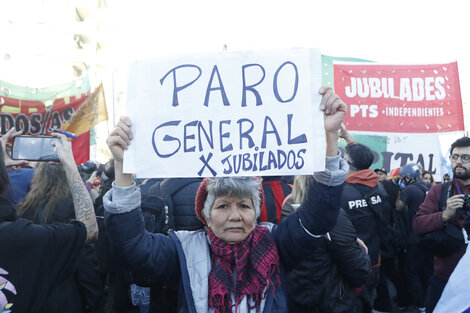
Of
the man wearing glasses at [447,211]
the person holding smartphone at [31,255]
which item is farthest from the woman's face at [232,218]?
the man wearing glasses at [447,211]

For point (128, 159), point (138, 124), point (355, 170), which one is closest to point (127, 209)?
point (128, 159)

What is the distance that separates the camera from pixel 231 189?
1.96 meters

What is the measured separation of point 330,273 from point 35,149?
2043 mm

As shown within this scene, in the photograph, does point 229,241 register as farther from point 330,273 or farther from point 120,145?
point 330,273

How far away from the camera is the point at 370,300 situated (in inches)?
142

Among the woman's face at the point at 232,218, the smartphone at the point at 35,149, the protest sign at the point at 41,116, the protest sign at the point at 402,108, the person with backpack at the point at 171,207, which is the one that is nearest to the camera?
the woman's face at the point at 232,218

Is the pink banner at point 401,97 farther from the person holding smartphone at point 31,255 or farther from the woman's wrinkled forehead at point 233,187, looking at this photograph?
the person holding smartphone at point 31,255

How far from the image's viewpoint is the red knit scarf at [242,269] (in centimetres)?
179

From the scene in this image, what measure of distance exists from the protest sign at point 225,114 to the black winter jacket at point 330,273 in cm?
118

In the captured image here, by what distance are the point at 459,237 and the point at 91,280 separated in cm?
287

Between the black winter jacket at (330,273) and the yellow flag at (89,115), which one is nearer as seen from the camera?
the black winter jacket at (330,273)

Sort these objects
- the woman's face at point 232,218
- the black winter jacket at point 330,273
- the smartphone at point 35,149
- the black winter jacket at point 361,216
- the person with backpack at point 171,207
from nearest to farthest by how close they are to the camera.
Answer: the woman's face at point 232,218 → the smartphone at point 35,149 → the black winter jacket at point 330,273 → the person with backpack at point 171,207 → the black winter jacket at point 361,216

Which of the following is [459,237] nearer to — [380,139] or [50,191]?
[380,139]

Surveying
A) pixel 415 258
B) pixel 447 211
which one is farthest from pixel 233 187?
pixel 415 258
